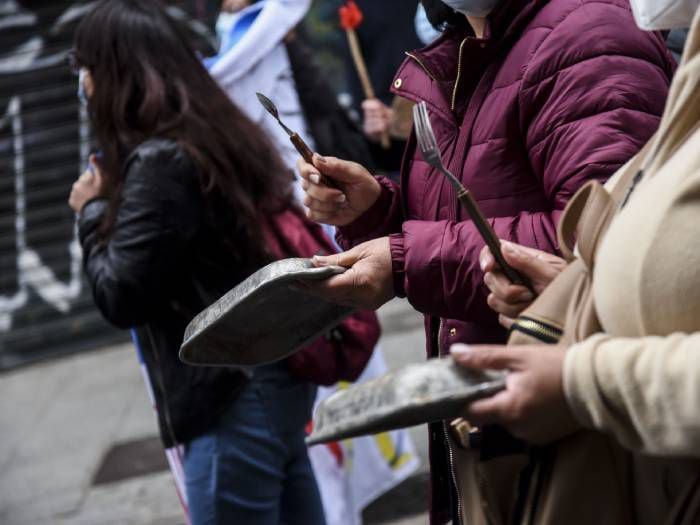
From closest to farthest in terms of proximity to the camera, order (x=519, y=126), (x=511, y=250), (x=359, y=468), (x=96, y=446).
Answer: (x=511, y=250)
(x=519, y=126)
(x=359, y=468)
(x=96, y=446)

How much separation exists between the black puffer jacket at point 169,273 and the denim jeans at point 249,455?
0.20 feet

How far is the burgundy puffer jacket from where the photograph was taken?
1871 millimetres

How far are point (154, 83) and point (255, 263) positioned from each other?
65 cm

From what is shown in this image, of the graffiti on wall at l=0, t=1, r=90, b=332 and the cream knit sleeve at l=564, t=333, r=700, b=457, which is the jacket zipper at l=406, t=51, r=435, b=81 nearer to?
the cream knit sleeve at l=564, t=333, r=700, b=457

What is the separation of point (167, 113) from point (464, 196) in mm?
1803

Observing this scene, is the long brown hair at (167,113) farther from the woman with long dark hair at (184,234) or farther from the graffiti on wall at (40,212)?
the graffiti on wall at (40,212)

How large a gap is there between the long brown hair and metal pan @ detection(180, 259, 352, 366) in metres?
0.99

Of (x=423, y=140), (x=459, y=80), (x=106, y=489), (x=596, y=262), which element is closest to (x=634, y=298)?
(x=596, y=262)

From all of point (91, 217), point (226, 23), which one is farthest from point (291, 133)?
point (226, 23)

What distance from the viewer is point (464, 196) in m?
1.64

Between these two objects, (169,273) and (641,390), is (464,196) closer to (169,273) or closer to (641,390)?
(641,390)

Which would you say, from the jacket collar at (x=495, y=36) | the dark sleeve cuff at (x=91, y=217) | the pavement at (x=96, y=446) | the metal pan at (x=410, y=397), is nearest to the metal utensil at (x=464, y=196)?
the metal pan at (x=410, y=397)

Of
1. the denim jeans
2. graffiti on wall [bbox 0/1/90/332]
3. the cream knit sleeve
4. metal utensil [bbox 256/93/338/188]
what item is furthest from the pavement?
the cream knit sleeve

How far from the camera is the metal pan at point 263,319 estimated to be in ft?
6.30
